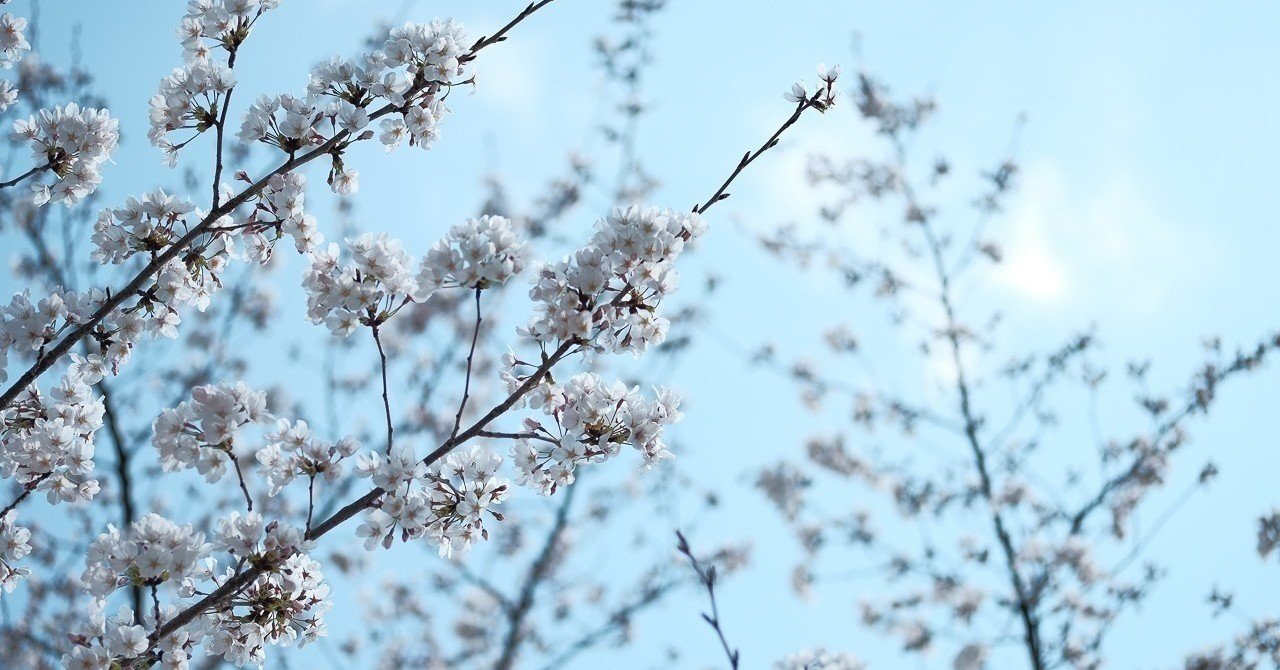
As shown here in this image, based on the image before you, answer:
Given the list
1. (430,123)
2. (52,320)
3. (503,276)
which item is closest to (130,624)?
(52,320)

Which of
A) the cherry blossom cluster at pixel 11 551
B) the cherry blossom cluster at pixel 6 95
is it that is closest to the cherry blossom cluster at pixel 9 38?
the cherry blossom cluster at pixel 6 95

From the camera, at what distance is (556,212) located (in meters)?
9.77

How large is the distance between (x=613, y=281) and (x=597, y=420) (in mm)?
399

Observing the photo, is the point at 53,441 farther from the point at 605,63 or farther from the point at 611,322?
the point at 605,63

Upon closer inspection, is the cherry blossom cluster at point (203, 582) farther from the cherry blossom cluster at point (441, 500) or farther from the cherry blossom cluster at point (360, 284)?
the cherry blossom cluster at point (360, 284)

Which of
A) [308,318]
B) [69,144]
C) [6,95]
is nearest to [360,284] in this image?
[308,318]

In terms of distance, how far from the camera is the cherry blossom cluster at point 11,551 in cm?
286

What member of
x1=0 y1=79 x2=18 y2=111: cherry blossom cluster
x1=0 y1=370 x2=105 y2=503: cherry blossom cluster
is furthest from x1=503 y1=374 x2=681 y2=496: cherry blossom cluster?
x1=0 y1=79 x2=18 y2=111: cherry blossom cluster

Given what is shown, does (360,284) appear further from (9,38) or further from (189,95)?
(9,38)

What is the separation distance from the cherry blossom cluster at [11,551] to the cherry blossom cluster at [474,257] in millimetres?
1747

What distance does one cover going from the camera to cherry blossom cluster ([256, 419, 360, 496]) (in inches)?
93.7

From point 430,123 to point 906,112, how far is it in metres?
6.31

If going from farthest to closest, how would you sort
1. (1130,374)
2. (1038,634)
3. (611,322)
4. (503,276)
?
(1130,374) < (1038,634) < (611,322) < (503,276)

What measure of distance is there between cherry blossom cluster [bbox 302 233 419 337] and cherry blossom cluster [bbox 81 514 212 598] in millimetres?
677
